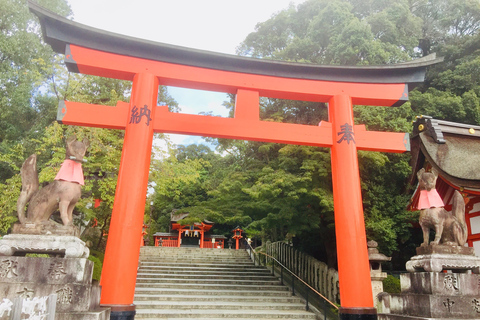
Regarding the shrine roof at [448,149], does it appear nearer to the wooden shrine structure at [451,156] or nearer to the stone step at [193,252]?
the wooden shrine structure at [451,156]

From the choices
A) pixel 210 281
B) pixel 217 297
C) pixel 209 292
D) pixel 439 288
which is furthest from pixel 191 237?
pixel 439 288

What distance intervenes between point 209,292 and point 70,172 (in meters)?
5.93

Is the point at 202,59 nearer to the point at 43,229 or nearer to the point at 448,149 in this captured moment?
the point at 43,229

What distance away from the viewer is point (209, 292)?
9102 mm

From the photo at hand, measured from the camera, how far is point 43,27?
19.4 feet

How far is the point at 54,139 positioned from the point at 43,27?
3.78m

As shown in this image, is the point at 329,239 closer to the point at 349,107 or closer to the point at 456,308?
the point at 349,107

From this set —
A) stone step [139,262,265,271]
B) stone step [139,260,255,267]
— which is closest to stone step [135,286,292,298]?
stone step [139,262,265,271]

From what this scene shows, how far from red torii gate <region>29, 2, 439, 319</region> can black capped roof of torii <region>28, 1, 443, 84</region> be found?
0.02 metres

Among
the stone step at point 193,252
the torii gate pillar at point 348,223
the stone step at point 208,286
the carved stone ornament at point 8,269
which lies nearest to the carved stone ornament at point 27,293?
the carved stone ornament at point 8,269

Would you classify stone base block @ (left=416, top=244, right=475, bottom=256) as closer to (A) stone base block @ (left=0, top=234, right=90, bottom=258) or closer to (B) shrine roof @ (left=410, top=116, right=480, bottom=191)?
(B) shrine roof @ (left=410, top=116, right=480, bottom=191)

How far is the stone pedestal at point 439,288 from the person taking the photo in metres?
4.41

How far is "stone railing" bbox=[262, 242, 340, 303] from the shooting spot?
9648 millimetres

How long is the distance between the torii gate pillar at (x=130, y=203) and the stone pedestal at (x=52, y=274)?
787 millimetres
